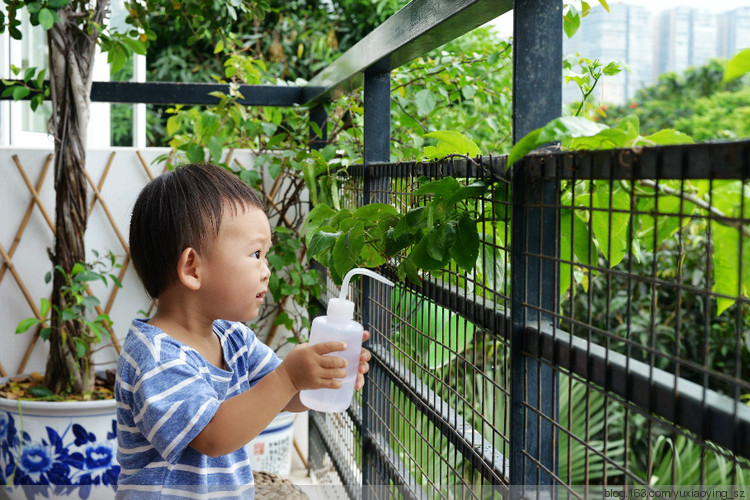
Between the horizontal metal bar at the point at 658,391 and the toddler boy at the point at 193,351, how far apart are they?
327 millimetres

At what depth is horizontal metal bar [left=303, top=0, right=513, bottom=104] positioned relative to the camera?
908mm

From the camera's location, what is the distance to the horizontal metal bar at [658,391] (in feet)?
1.51

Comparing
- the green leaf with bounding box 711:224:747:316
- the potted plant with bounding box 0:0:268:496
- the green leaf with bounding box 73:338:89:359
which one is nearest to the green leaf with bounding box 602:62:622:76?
the green leaf with bounding box 711:224:747:316

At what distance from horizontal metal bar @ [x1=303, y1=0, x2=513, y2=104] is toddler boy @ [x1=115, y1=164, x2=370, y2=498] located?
351 millimetres

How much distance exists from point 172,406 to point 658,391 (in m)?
0.58

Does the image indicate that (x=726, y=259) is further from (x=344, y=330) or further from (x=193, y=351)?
(x=193, y=351)

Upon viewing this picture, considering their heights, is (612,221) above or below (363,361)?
above

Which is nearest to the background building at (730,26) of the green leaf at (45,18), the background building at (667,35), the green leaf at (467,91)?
the background building at (667,35)

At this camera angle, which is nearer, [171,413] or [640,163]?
[640,163]

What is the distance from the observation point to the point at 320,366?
2.83ft

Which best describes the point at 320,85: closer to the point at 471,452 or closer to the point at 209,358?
the point at 209,358

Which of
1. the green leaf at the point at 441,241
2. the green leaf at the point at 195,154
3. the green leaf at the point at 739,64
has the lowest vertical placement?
the green leaf at the point at 441,241

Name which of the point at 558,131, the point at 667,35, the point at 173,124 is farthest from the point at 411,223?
the point at 667,35

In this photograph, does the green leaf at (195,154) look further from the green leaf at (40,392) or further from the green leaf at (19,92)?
the green leaf at (40,392)
